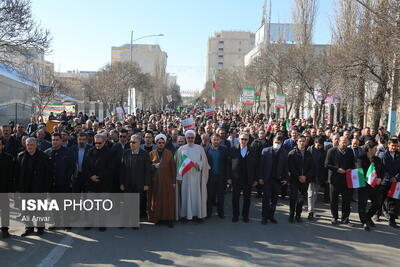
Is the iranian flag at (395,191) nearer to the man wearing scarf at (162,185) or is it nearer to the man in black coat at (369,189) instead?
the man in black coat at (369,189)

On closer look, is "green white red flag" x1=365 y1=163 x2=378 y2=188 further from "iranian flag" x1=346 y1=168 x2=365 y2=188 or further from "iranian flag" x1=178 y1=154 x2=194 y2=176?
"iranian flag" x1=178 y1=154 x2=194 y2=176

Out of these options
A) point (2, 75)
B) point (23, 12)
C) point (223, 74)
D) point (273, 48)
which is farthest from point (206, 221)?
point (223, 74)

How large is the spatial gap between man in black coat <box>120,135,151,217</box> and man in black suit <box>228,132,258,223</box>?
71.8 inches

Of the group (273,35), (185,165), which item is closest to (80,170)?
(185,165)

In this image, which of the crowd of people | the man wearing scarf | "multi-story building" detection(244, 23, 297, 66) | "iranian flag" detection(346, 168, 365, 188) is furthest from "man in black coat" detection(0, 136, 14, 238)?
"multi-story building" detection(244, 23, 297, 66)

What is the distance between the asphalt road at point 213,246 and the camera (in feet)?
18.9

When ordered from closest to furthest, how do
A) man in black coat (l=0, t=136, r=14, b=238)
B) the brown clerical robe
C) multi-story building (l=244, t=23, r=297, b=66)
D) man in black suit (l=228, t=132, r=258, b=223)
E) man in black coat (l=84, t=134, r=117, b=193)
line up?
man in black coat (l=0, t=136, r=14, b=238) → man in black coat (l=84, t=134, r=117, b=193) → the brown clerical robe → man in black suit (l=228, t=132, r=258, b=223) → multi-story building (l=244, t=23, r=297, b=66)

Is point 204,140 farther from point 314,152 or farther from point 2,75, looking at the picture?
point 2,75

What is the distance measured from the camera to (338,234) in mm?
7238

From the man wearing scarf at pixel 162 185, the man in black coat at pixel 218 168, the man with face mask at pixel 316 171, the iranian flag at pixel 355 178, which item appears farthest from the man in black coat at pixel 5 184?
the iranian flag at pixel 355 178

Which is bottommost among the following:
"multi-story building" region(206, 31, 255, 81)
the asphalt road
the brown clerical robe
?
the asphalt road

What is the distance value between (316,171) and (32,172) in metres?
5.46

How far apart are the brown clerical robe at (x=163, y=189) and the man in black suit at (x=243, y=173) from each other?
1.30 meters

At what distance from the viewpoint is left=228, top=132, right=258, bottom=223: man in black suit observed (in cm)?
804
